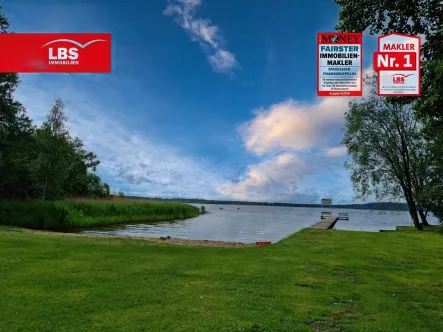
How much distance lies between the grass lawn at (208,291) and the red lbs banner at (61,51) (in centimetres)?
604

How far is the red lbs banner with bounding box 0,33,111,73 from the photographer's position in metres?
11.5

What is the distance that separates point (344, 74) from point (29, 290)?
355 inches

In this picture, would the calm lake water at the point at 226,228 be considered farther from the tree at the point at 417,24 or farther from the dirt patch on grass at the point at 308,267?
the tree at the point at 417,24

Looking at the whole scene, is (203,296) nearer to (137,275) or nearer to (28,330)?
(137,275)

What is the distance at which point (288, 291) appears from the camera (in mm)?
7816

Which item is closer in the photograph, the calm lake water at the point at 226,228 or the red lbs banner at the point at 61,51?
the red lbs banner at the point at 61,51

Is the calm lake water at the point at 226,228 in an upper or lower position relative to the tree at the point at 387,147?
lower

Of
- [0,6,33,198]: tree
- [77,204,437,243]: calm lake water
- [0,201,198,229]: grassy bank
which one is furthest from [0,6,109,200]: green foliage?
[77,204,437,243]: calm lake water

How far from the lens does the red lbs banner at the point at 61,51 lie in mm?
11547

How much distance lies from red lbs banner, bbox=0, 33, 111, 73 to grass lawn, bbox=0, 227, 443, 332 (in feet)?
19.8

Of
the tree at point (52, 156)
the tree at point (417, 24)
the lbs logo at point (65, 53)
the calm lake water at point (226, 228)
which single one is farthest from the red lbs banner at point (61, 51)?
the tree at point (52, 156)

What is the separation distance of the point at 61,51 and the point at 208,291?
360 inches

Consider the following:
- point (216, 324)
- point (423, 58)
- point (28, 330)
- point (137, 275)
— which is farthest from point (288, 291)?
point (423, 58)

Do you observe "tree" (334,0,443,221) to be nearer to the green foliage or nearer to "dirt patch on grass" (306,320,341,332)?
"dirt patch on grass" (306,320,341,332)
